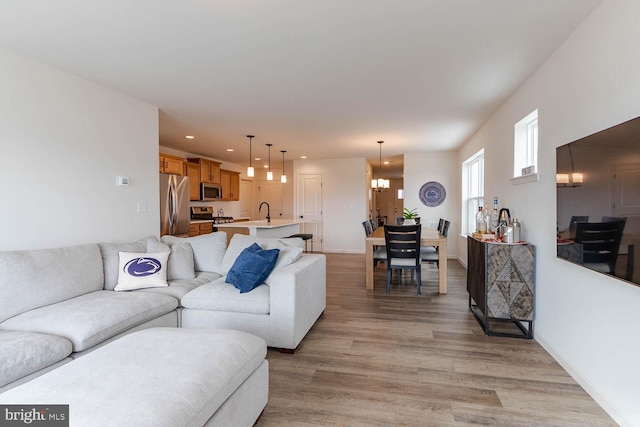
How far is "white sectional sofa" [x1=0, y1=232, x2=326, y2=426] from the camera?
194cm

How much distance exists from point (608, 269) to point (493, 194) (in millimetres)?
2694

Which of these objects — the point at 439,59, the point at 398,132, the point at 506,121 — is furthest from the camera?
the point at 398,132

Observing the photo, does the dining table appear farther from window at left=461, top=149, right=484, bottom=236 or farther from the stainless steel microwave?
the stainless steel microwave

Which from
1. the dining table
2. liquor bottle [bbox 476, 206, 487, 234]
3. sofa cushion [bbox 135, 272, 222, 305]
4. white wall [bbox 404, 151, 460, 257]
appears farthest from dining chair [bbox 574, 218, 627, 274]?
white wall [bbox 404, 151, 460, 257]

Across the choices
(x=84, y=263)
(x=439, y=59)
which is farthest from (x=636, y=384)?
(x=84, y=263)

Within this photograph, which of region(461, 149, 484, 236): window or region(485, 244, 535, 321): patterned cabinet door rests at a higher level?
region(461, 149, 484, 236): window

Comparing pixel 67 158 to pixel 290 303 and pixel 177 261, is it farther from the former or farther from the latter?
pixel 290 303

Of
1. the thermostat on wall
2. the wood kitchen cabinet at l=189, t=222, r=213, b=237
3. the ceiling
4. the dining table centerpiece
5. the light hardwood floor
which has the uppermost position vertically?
the ceiling

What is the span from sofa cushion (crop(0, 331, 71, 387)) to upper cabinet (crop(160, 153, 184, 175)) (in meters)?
4.17

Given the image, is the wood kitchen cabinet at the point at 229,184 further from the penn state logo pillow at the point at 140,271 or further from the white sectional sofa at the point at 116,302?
the penn state logo pillow at the point at 140,271

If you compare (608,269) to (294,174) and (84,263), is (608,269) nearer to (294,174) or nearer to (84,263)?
(84,263)

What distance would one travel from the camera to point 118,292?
2805 mm

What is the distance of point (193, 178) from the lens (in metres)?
6.70

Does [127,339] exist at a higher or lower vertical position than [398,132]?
lower
